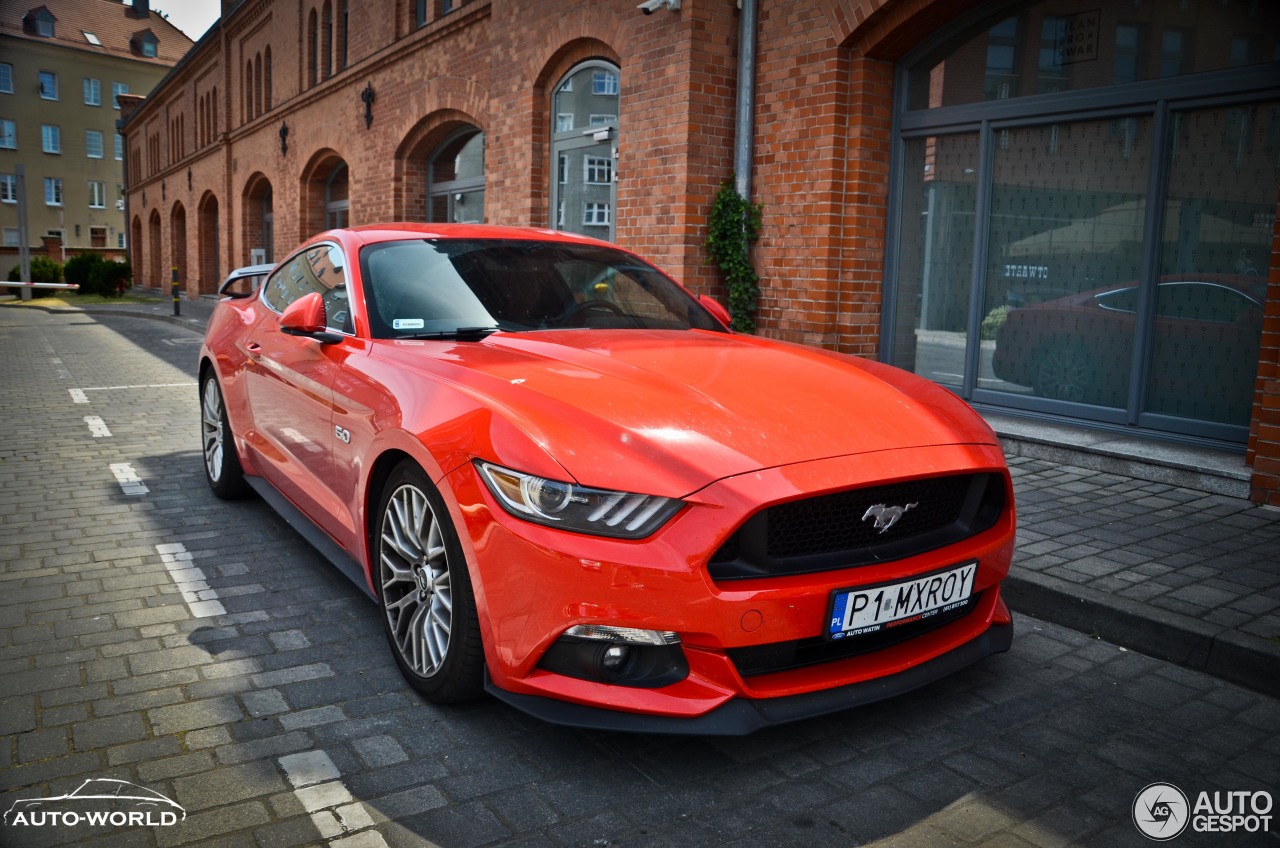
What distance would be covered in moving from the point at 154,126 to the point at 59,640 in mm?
47441

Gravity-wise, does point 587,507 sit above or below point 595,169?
below

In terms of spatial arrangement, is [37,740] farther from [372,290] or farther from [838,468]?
[838,468]

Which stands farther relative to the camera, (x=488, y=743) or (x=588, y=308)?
(x=588, y=308)

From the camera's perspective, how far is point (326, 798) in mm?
2641

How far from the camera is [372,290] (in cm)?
406

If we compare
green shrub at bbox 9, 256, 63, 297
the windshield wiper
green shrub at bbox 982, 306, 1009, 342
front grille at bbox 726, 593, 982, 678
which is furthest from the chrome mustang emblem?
green shrub at bbox 9, 256, 63, 297

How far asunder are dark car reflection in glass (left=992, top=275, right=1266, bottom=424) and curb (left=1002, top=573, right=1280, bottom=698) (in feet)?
10.2

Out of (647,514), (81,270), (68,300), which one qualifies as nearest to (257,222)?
(68,300)

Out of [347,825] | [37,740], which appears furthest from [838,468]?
[37,740]

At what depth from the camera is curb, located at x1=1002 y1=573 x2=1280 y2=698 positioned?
3.50m

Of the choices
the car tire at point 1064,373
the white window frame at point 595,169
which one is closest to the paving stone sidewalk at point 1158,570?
the car tire at point 1064,373

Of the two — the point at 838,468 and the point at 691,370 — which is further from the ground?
the point at 691,370

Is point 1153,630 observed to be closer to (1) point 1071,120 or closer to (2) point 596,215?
(1) point 1071,120

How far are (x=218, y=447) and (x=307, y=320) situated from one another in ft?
7.21
